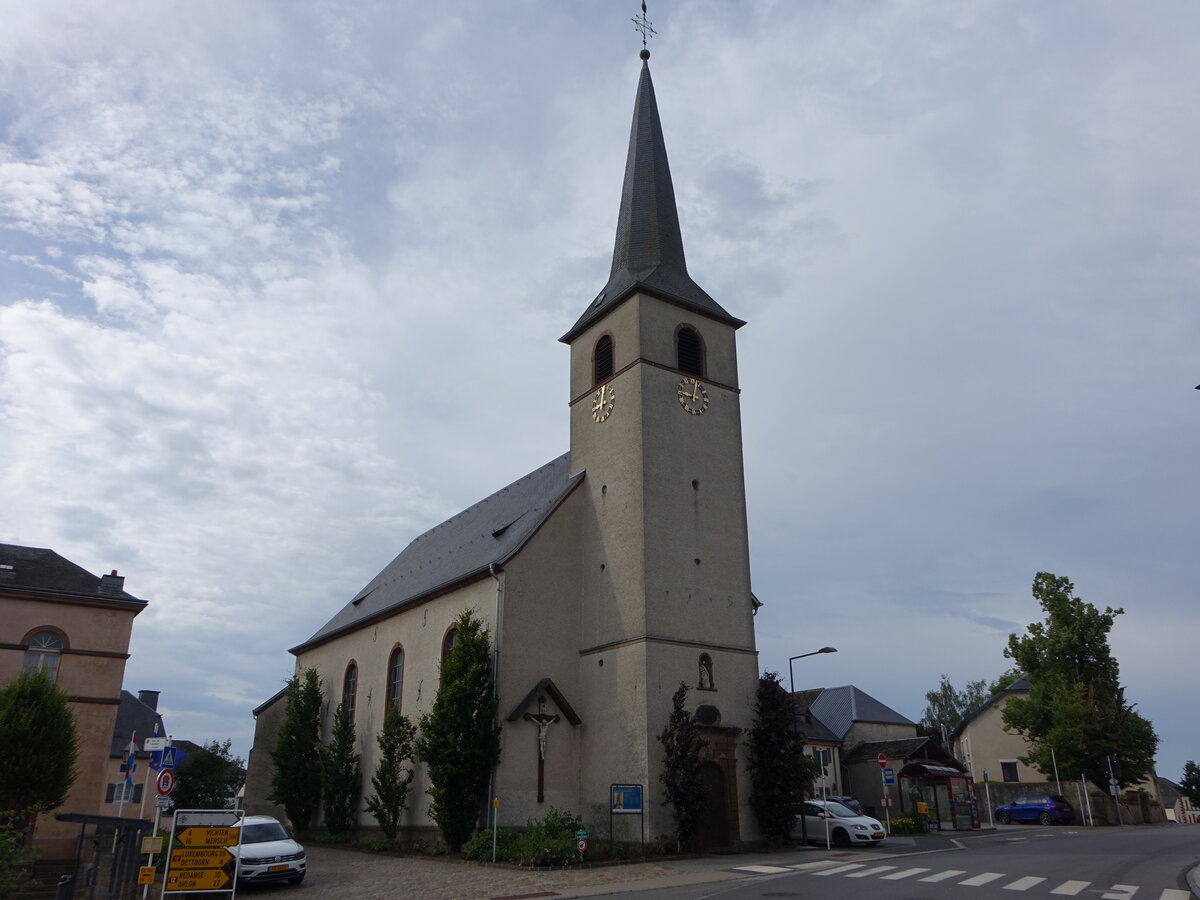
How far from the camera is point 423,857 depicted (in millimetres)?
23172

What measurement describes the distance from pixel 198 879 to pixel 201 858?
305 mm

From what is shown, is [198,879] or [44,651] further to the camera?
[44,651]

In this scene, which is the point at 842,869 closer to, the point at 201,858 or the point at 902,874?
the point at 902,874

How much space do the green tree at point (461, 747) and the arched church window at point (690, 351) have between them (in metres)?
11.2

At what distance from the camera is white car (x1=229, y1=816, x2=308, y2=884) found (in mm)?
17406

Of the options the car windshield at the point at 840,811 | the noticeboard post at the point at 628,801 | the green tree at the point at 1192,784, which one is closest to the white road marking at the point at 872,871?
the noticeboard post at the point at 628,801

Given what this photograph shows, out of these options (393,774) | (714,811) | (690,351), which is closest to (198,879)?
(714,811)

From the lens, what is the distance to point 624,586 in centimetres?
2438

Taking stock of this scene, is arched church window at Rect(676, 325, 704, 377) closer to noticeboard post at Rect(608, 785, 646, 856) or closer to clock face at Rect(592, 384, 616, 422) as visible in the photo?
clock face at Rect(592, 384, 616, 422)

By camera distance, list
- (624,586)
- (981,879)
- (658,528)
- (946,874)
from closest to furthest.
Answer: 1. (981,879)
2. (946,874)
3. (624,586)
4. (658,528)

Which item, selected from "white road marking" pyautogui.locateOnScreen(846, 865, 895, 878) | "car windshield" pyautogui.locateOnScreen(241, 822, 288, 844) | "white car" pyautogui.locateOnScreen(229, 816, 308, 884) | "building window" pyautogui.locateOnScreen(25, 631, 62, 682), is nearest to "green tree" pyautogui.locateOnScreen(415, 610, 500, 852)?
"car windshield" pyautogui.locateOnScreen(241, 822, 288, 844)

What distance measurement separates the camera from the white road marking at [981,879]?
14767 millimetres

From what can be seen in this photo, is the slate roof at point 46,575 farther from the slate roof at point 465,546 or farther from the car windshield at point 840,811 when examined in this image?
the car windshield at point 840,811

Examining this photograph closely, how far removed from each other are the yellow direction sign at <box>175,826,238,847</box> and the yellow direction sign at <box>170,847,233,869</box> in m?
0.08
